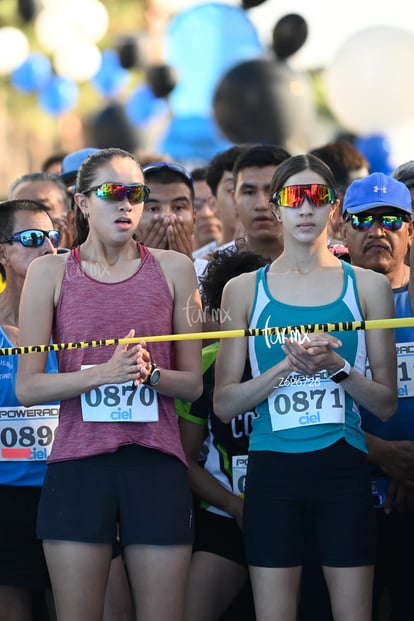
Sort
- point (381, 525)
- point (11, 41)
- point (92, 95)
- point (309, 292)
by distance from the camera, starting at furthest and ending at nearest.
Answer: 1. point (92, 95)
2. point (11, 41)
3. point (381, 525)
4. point (309, 292)

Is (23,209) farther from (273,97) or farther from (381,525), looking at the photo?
(273,97)

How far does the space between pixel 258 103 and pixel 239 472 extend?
18.5 ft

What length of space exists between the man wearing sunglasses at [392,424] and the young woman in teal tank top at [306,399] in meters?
0.54

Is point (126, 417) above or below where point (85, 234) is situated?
below

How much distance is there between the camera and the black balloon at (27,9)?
1199 centimetres

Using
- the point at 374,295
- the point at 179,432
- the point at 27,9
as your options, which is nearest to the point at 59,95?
the point at 27,9

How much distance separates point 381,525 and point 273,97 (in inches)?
232

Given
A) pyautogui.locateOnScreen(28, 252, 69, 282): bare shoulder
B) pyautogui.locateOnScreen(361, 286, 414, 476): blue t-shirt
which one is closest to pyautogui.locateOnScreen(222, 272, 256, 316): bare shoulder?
pyautogui.locateOnScreen(28, 252, 69, 282): bare shoulder

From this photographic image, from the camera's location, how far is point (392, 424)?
4660mm

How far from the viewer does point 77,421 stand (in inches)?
157

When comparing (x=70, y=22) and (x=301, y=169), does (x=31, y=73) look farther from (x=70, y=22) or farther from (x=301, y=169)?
(x=301, y=169)

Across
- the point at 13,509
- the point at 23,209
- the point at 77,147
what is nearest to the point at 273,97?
Result: the point at 77,147

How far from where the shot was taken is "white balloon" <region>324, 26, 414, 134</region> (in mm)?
8977

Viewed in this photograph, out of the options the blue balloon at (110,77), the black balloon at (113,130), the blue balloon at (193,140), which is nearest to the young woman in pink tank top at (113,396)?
the blue balloon at (193,140)
